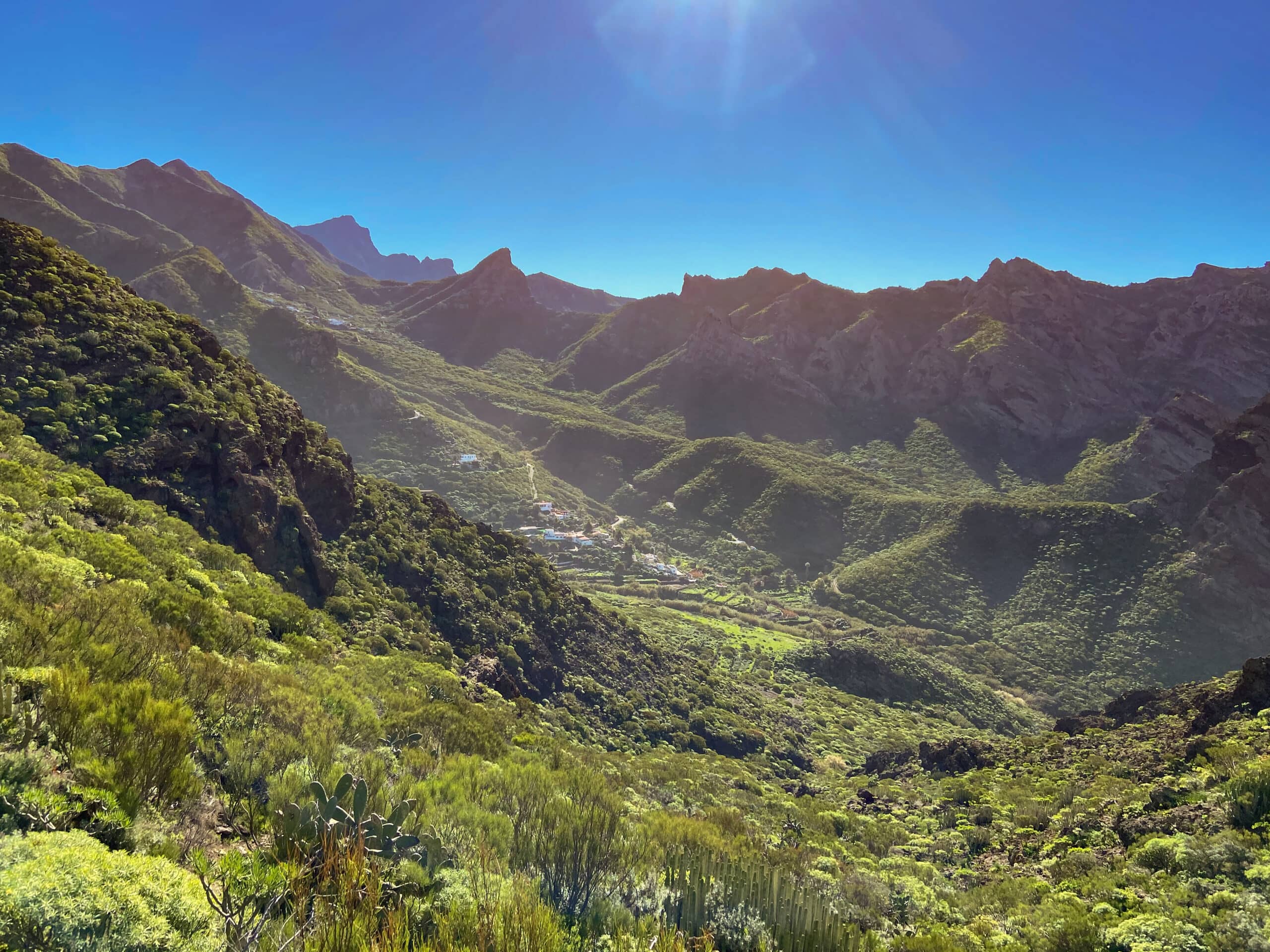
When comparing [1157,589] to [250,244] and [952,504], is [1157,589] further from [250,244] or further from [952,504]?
[250,244]

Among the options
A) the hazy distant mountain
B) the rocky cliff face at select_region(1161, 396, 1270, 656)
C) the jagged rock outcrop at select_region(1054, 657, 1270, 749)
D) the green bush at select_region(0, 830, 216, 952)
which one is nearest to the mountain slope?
the green bush at select_region(0, 830, 216, 952)

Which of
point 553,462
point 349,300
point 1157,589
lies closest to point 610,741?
point 1157,589

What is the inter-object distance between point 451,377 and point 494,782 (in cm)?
12555

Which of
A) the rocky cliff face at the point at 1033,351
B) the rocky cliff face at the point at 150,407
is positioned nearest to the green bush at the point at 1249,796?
the rocky cliff face at the point at 150,407

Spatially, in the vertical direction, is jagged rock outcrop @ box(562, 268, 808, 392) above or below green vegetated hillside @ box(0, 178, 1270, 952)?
above

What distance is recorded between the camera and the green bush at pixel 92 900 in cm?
226

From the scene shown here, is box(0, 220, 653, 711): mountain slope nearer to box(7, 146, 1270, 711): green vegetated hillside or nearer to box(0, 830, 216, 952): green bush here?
box(0, 830, 216, 952): green bush

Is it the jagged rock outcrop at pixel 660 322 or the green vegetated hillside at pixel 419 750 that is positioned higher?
the jagged rock outcrop at pixel 660 322

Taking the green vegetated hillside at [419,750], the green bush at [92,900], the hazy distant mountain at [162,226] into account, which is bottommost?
the green vegetated hillside at [419,750]

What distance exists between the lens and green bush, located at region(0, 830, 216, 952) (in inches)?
88.9

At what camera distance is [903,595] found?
71000mm

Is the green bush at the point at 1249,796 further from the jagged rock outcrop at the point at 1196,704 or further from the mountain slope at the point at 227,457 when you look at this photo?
the mountain slope at the point at 227,457

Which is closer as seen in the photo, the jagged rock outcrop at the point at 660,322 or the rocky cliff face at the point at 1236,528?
the rocky cliff face at the point at 1236,528

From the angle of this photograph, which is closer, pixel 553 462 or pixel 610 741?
pixel 610 741
